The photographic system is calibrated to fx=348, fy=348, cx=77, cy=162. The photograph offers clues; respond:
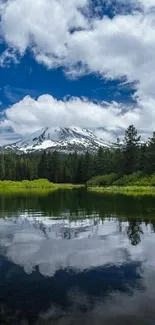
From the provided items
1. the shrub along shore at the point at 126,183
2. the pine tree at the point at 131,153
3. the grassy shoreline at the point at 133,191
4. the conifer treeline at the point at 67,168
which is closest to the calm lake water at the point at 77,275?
the grassy shoreline at the point at 133,191

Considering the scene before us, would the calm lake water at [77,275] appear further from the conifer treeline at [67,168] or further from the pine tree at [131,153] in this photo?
the conifer treeline at [67,168]

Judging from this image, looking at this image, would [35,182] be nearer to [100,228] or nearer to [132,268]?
[100,228]

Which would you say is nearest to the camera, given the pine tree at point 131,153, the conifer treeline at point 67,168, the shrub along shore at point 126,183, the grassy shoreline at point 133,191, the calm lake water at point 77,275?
the calm lake water at point 77,275

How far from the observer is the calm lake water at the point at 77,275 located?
10.4m

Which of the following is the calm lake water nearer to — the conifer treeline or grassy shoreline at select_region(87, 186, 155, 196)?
grassy shoreline at select_region(87, 186, 155, 196)

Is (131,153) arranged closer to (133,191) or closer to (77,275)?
(133,191)

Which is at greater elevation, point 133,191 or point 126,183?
point 126,183

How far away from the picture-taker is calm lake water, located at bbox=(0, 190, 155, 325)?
10438 mm

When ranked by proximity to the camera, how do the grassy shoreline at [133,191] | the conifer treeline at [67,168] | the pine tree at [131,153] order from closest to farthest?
the grassy shoreline at [133,191] → the pine tree at [131,153] → the conifer treeline at [67,168]

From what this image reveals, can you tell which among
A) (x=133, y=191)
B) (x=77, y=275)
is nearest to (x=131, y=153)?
(x=133, y=191)

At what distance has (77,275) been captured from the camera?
14.5 m

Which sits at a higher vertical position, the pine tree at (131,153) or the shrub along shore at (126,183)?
the pine tree at (131,153)

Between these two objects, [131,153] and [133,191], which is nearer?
[133,191]

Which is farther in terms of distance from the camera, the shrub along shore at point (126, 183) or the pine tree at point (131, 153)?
the pine tree at point (131, 153)
